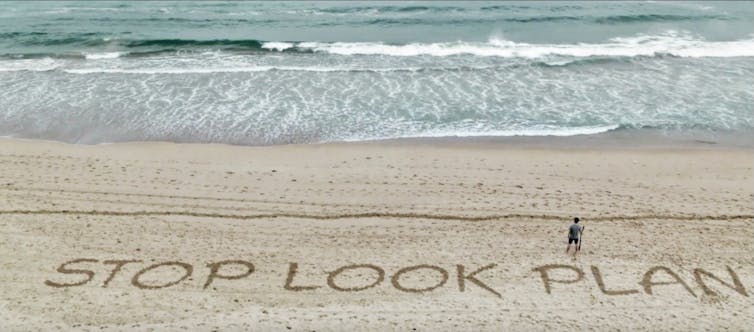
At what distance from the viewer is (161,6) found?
3744 cm

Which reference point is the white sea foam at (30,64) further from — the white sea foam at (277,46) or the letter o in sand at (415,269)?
the letter o in sand at (415,269)

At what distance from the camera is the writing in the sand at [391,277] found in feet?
30.3

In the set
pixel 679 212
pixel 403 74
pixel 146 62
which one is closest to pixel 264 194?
pixel 679 212

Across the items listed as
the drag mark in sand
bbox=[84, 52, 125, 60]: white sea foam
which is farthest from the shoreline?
bbox=[84, 52, 125, 60]: white sea foam

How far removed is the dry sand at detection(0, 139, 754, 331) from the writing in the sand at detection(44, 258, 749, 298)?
4 centimetres

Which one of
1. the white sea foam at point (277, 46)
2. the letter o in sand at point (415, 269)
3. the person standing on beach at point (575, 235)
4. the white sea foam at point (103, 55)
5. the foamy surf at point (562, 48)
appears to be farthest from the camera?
the white sea foam at point (277, 46)

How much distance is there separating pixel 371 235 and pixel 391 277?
1.42 m

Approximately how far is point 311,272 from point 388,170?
434 cm

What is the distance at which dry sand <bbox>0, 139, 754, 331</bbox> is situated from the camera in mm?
8703

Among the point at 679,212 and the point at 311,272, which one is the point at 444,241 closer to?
the point at 311,272

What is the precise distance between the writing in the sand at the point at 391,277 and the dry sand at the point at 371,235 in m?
0.04

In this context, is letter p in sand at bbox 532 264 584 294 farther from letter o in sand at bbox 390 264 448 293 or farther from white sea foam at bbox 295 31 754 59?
white sea foam at bbox 295 31 754 59

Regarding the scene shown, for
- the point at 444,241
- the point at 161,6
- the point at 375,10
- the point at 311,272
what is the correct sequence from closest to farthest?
the point at 311,272, the point at 444,241, the point at 375,10, the point at 161,6

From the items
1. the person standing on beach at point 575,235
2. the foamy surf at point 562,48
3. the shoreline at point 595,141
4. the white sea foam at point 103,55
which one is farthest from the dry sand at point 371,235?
the white sea foam at point 103,55
